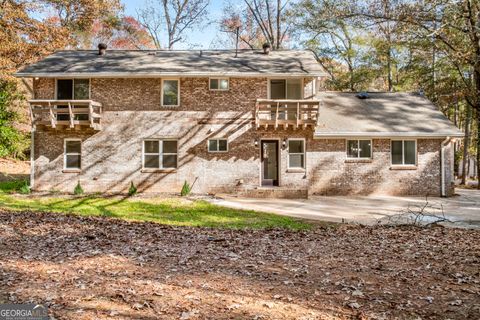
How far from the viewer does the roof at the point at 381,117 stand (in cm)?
1694

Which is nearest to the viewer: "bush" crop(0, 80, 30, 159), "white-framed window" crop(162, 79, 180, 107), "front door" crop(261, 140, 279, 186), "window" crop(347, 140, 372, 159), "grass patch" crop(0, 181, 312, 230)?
"grass patch" crop(0, 181, 312, 230)

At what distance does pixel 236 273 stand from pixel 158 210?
7.69m

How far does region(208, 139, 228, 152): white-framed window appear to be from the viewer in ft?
Answer: 55.8

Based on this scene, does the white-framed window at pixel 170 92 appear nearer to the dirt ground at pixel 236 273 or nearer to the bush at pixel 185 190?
the bush at pixel 185 190

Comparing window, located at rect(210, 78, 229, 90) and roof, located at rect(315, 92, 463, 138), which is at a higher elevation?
window, located at rect(210, 78, 229, 90)

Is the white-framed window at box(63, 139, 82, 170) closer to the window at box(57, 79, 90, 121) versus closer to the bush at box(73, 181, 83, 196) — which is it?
the bush at box(73, 181, 83, 196)

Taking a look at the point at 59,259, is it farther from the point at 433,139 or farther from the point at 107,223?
the point at 433,139

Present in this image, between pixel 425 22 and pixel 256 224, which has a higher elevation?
pixel 425 22

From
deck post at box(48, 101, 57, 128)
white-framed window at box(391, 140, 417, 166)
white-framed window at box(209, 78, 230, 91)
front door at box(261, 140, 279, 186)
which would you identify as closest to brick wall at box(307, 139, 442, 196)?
white-framed window at box(391, 140, 417, 166)

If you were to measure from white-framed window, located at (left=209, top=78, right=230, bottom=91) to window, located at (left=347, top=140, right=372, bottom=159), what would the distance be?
6.64 metres

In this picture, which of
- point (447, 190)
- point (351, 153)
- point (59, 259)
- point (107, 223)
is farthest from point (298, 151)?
point (59, 259)

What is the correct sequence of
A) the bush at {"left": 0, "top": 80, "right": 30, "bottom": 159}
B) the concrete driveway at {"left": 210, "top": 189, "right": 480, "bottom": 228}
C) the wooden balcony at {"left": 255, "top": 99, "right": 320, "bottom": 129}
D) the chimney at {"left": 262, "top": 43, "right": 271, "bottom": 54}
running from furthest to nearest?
1. the chimney at {"left": 262, "top": 43, "right": 271, "bottom": 54}
2. the bush at {"left": 0, "top": 80, "right": 30, "bottom": 159}
3. the wooden balcony at {"left": 255, "top": 99, "right": 320, "bottom": 129}
4. the concrete driveway at {"left": 210, "top": 189, "right": 480, "bottom": 228}

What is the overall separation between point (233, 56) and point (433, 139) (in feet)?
36.2

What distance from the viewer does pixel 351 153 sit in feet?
56.9
